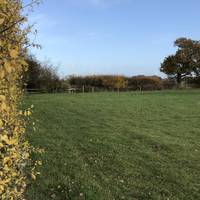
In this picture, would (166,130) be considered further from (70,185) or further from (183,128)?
(70,185)

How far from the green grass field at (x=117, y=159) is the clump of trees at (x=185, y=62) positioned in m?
56.3

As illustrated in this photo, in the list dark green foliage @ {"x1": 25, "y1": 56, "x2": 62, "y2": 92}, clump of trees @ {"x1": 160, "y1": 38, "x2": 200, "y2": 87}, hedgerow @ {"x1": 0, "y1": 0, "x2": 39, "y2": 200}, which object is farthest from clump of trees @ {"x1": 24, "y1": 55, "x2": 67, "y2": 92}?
hedgerow @ {"x1": 0, "y1": 0, "x2": 39, "y2": 200}

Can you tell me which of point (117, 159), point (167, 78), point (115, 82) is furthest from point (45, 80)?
point (117, 159)

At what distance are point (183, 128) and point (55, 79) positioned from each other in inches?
1738

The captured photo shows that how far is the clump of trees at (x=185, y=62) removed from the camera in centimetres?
7438

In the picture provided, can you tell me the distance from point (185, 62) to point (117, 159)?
66126 millimetres

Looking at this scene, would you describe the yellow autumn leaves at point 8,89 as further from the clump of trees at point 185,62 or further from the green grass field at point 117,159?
the clump of trees at point 185,62

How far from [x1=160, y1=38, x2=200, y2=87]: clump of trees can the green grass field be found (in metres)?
56.3

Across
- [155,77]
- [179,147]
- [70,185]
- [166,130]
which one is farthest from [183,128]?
[155,77]

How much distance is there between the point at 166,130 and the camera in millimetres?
16516

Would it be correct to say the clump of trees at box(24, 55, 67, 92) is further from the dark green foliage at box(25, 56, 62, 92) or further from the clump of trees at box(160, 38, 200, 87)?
the clump of trees at box(160, 38, 200, 87)

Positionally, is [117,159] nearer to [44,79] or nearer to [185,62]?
[44,79]

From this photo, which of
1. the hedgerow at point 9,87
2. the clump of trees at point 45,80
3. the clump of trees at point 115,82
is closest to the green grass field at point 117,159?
the hedgerow at point 9,87

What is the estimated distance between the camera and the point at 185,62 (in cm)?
7462
